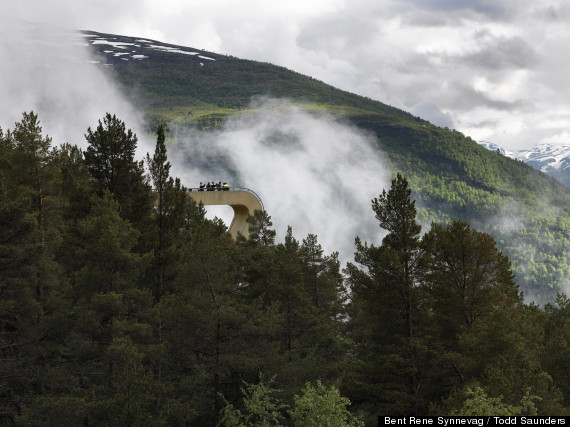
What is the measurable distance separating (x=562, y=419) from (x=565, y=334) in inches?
788

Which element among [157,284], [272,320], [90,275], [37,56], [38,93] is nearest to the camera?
[90,275]

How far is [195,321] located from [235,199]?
93.8ft

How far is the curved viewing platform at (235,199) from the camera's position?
47500 millimetres

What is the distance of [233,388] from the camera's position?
2342cm

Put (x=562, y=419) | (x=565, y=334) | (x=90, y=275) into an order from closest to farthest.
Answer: (x=562, y=419), (x=90, y=275), (x=565, y=334)

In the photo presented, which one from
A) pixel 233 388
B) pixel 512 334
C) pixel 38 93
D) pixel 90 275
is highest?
pixel 38 93

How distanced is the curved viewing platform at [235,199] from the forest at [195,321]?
18.5 metres

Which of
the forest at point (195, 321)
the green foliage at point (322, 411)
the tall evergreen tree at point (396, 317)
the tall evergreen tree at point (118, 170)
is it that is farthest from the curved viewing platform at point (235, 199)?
the green foliage at point (322, 411)

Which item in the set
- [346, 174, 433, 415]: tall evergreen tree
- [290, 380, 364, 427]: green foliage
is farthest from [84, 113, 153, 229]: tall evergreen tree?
[290, 380, 364, 427]: green foliage

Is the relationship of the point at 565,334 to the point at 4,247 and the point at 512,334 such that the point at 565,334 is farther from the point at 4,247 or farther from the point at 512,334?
the point at 4,247

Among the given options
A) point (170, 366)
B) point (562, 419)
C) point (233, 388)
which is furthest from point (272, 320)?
point (562, 419)

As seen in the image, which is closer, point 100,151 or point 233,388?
point 233,388

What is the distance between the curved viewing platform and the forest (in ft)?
60.9

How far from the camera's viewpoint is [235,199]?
50.8 metres
